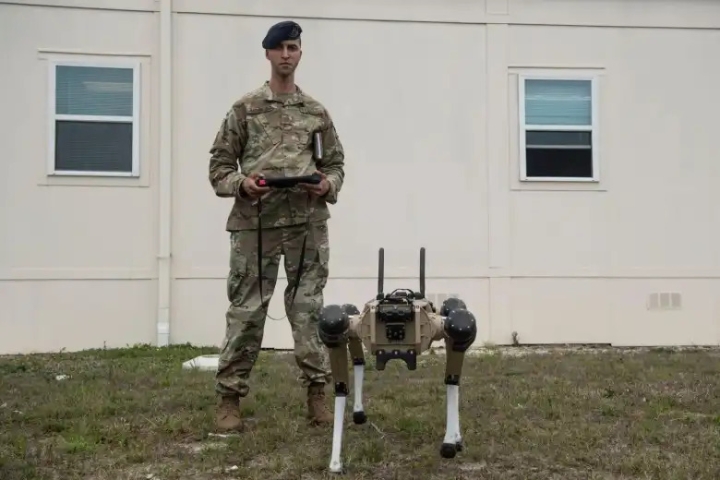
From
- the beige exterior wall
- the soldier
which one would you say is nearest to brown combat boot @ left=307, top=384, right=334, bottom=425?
the soldier

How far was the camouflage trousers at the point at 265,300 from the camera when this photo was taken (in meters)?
3.76

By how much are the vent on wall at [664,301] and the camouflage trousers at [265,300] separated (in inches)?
201

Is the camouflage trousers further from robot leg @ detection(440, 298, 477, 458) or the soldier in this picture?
robot leg @ detection(440, 298, 477, 458)

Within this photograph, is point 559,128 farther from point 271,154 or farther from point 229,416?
point 229,416

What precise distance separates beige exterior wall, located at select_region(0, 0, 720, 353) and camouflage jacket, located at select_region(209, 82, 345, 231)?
12.3ft

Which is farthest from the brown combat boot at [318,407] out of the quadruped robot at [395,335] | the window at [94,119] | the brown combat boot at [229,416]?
the window at [94,119]

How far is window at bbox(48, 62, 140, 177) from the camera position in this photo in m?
7.37

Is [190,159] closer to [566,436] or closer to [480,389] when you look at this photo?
[480,389]

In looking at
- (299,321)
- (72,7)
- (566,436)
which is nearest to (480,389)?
(566,436)

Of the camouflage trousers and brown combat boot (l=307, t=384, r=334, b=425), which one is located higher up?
the camouflage trousers

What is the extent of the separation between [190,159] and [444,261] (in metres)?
2.70

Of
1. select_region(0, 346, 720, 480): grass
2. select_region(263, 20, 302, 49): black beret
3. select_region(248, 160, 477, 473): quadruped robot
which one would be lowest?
select_region(0, 346, 720, 480): grass

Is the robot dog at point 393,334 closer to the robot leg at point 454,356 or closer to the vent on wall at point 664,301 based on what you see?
the robot leg at point 454,356

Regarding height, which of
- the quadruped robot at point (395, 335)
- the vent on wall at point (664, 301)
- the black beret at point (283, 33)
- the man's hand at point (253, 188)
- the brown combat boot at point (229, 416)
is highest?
the black beret at point (283, 33)
